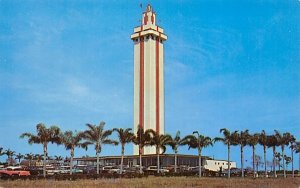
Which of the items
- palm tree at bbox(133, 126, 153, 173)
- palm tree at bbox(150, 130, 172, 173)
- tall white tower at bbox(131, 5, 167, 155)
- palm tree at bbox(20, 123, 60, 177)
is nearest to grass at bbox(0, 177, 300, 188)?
palm tree at bbox(20, 123, 60, 177)

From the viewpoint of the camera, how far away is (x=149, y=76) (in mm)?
106625

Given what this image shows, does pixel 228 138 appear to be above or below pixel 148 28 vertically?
below

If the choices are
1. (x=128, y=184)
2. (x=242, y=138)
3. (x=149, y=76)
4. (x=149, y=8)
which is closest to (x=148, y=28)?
(x=149, y=8)

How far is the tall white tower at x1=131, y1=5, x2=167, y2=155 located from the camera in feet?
342

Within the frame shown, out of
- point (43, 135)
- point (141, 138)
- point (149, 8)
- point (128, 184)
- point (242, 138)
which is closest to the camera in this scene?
point (128, 184)

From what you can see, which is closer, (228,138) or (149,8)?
(228,138)

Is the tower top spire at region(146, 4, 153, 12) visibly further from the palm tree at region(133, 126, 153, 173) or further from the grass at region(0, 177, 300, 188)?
the grass at region(0, 177, 300, 188)

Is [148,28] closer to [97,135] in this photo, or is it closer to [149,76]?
[149,76]

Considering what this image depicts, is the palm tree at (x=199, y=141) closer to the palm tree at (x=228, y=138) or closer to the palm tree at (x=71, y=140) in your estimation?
the palm tree at (x=228, y=138)

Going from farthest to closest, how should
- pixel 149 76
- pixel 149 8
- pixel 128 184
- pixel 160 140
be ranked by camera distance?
pixel 149 8, pixel 149 76, pixel 160 140, pixel 128 184

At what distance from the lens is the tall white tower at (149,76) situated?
104188mm

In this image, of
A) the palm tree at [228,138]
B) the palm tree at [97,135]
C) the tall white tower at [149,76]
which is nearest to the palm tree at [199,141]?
the palm tree at [228,138]

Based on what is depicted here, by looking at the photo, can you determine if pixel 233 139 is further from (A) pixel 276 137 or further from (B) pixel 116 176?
(B) pixel 116 176

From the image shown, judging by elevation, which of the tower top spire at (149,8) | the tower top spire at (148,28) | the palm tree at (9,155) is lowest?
the palm tree at (9,155)
